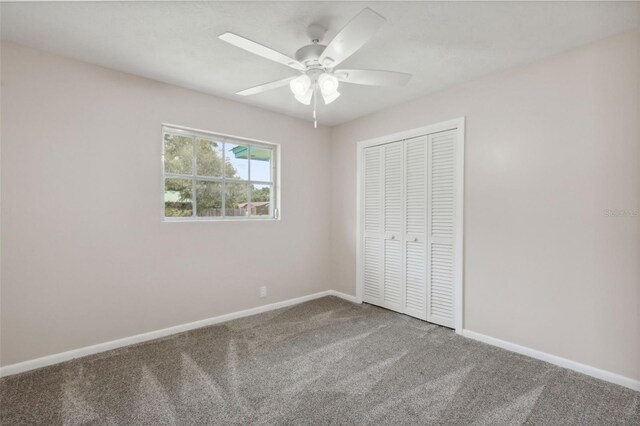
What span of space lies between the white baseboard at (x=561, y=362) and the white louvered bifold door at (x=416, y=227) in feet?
1.91

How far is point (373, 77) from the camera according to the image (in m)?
2.04

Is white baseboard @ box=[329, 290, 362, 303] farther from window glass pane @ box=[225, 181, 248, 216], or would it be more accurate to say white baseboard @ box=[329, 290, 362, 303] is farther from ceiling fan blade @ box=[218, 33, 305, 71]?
ceiling fan blade @ box=[218, 33, 305, 71]

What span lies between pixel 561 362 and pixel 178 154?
369 cm

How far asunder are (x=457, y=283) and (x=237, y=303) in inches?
89.1

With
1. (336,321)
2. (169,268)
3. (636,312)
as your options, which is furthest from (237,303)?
(636,312)

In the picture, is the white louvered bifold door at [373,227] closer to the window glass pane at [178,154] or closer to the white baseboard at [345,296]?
the white baseboard at [345,296]

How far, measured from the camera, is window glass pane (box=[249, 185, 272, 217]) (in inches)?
144

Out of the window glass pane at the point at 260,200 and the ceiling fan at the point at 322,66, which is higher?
the ceiling fan at the point at 322,66

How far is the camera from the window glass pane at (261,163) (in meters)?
3.65

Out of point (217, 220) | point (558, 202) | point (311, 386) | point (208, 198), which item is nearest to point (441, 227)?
point (558, 202)

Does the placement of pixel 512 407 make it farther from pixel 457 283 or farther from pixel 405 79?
pixel 405 79

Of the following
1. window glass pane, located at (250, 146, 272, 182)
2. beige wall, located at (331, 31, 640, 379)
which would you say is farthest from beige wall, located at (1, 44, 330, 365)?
beige wall, located at (331, 31, 640, 379)

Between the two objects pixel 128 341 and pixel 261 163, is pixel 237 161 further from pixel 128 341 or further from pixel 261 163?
pixel 128 341

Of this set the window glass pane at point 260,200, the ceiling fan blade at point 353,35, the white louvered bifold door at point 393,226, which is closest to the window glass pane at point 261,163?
the window glass pane at point 260,200
